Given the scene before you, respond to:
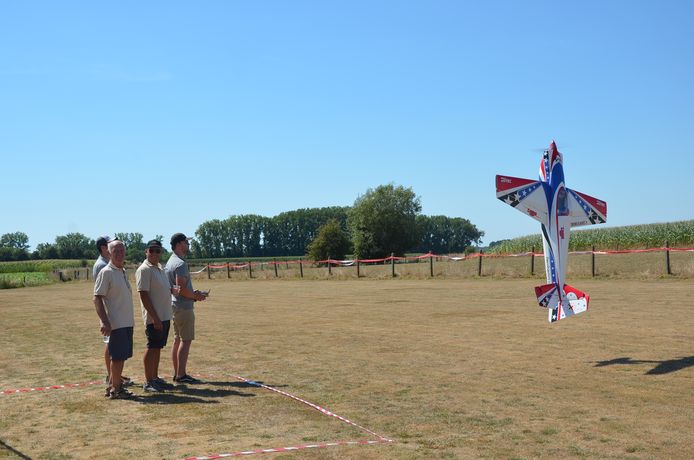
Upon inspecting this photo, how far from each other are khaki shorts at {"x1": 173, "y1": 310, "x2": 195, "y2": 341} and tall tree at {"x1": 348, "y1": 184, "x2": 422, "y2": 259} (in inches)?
3005

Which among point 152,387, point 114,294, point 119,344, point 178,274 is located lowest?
point 152,387

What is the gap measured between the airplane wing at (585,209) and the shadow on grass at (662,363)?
2853 mm

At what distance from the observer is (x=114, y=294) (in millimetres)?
8852

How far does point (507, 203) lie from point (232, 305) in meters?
15.2

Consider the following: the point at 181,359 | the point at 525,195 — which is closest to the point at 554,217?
the point at 525,195

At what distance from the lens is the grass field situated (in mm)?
6727

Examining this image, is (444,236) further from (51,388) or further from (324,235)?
(51,388)

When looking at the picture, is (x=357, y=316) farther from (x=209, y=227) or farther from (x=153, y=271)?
(x=209, y=227)

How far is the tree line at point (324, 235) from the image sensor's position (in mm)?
81938

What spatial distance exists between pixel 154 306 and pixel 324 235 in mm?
63986

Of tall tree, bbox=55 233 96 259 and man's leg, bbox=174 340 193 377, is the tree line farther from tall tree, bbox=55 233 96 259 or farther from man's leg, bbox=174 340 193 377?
man's leg, bbox=174 340 193 377

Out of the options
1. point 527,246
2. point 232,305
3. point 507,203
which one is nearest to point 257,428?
A: point 507,203

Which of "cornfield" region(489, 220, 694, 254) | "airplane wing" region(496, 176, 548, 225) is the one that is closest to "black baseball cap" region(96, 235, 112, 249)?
"airplane wing" region(496, 176, 548, 225)

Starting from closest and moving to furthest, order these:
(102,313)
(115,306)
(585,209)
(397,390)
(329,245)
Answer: (102,313) → (115,306) → (397,390) → (585,209) → (329,245)
